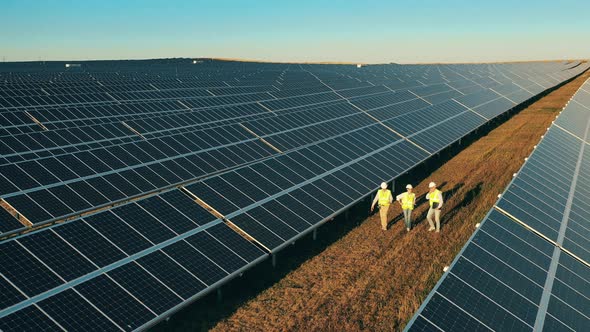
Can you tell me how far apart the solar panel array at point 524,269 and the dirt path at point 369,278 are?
2896mm

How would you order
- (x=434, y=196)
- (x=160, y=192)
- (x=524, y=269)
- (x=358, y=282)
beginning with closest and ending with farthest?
(x=524, y=269), (x=358, y=282), (x=160, y=192), (x=434, y=196)

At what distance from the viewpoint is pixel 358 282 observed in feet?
43.8

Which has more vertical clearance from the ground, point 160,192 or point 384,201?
point 160,192

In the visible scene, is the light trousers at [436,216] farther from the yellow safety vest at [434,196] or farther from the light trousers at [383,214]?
the light trousers at [383,214]

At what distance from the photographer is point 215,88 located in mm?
43062

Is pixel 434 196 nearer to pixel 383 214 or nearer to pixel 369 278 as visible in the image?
pixel 383 214

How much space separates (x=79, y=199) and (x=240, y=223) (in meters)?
4.92

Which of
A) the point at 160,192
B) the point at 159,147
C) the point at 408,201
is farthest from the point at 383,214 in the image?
the point at 159,147

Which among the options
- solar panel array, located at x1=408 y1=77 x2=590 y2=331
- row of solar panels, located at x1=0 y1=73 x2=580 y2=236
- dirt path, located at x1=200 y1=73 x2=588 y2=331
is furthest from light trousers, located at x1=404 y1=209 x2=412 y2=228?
row of solar panels, located at x1=0 y1=73 x2=580 y2=236

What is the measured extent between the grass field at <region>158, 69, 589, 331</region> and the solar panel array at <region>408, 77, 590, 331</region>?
9.48 ft

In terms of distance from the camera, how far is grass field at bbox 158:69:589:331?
1148 centimetres

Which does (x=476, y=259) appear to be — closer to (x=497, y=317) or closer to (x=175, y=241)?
(x=497, y=317)

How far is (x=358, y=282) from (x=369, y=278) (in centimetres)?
42

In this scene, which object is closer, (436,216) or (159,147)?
(436,216)
